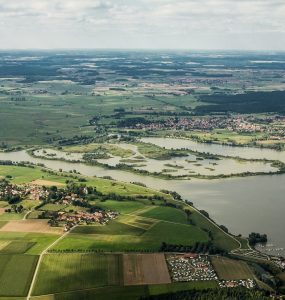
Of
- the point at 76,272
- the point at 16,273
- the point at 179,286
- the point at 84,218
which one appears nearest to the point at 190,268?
the point at 179,286

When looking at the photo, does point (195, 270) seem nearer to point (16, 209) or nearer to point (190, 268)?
point (190, 268)

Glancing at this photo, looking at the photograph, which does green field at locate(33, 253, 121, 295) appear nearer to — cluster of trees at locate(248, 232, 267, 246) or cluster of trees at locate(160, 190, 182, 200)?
cluster of trees at locate(248, 232, 267, 246)

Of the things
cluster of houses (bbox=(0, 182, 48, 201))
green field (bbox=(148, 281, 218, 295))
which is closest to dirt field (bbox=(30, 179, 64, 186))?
cluster of houses (bbox=(0, 182, 48, 201))

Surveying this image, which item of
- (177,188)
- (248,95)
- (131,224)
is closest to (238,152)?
(177,188)

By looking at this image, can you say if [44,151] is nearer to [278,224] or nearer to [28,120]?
[28,120]

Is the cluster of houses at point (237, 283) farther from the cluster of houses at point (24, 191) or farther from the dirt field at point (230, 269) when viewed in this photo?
the cluster of houses at point (24, 191)

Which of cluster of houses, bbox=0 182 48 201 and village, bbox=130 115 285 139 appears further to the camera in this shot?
village, bbox=130 115 285 139

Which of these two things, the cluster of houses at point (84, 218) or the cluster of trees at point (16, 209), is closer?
the cluster of houses at point (84, 218)

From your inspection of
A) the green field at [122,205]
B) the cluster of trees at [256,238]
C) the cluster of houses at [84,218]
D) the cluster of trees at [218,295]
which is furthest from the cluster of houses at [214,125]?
the cluster of trees at [218,295]
